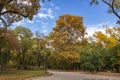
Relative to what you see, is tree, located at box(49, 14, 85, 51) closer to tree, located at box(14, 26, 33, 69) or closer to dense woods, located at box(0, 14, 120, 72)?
dense woods, located at box(0, 14, 120, 72)

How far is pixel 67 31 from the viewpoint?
2386 inches

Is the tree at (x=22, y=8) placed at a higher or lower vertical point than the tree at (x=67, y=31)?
lower

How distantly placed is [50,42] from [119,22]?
46717 millimetres

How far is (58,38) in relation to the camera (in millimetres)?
60219

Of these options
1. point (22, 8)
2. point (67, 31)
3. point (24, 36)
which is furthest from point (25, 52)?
point (22, 8)

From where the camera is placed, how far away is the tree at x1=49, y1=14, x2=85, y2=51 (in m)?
59.9

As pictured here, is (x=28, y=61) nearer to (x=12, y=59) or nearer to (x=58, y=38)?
(x=12, y=59)

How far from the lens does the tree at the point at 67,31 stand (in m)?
59.9

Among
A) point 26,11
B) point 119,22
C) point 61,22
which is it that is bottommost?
point 119,22

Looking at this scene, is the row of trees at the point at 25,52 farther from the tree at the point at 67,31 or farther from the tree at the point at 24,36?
the tree at the point at 67,31

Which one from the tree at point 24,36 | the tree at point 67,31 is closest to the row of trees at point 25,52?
the tree at point 24,36

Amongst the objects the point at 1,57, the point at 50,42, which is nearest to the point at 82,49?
the point at 50,42

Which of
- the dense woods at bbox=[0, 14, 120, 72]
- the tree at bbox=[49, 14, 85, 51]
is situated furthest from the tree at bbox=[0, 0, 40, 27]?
the tree at bbox=[49, 14, 85, 51]

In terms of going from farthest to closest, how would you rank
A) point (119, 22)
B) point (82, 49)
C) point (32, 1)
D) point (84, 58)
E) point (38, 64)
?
point (38, 64)
point (82, 49)
point (84, 58)
point (32, 1)
point (119, 22)
